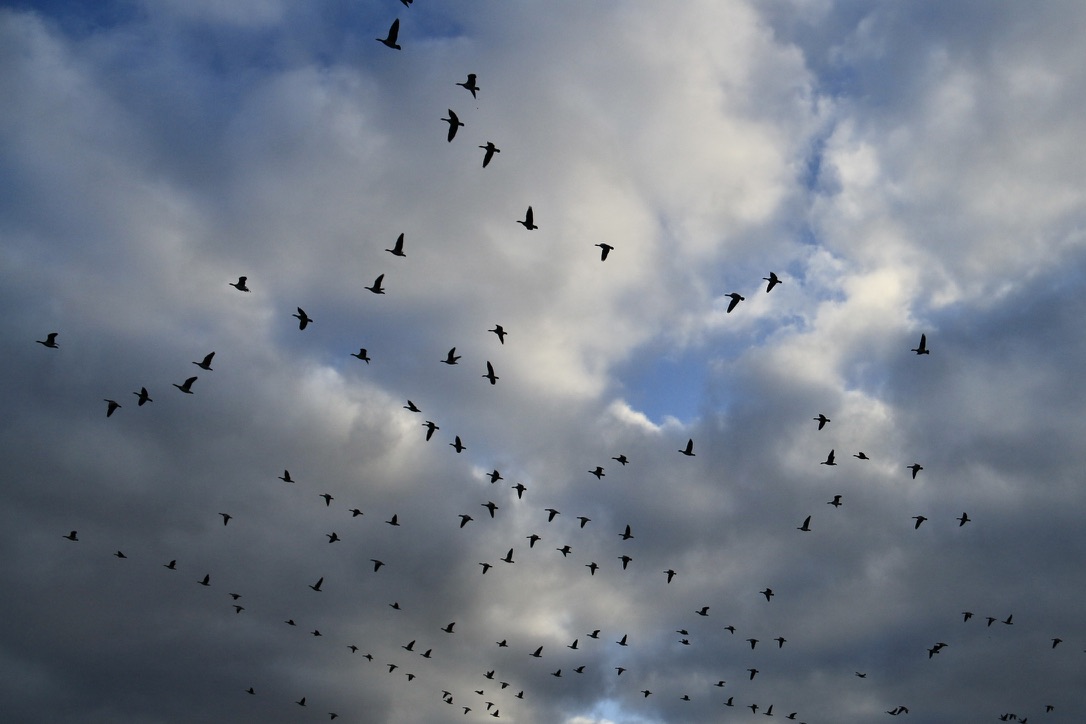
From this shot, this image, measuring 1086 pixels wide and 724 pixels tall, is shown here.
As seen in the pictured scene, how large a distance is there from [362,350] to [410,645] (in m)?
55.5

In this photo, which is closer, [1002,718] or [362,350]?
[362,350]

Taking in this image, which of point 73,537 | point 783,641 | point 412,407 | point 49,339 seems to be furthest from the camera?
point 783,641

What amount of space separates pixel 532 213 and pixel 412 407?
3014cm

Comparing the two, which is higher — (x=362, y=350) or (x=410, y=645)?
(x=362, y=350)

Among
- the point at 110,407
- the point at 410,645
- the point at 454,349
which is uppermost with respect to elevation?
the point at 454,349

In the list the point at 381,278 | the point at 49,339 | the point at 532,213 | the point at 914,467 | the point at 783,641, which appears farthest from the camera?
the point at 783,641

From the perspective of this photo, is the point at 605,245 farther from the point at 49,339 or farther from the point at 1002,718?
the point at 1002,718

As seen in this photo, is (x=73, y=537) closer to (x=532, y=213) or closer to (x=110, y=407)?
(x=110, y=407)

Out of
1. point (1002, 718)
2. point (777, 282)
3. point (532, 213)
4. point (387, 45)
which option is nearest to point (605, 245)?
point (532, 213)

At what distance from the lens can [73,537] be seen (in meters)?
116

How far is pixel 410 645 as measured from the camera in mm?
124750

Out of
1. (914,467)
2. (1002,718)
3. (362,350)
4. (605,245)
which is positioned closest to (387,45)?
(605,245)

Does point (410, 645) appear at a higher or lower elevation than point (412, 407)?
lower

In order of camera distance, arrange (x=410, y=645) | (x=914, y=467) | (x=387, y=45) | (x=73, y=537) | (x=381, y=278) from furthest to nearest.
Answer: (x=410, y=645)
(x=73, y=537)
(x=914, y=467)
(x=381, y=278)
(x=387, y=45)
